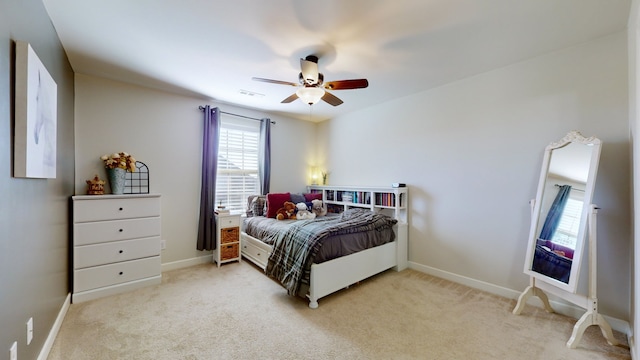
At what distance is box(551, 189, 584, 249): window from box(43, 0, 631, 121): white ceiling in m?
1.40

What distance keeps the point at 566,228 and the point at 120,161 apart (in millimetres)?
4522

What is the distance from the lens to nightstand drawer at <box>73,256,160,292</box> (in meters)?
2.40

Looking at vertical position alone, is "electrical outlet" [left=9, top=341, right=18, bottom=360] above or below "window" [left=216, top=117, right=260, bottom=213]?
below

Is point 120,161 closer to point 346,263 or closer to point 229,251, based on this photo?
point 229,251

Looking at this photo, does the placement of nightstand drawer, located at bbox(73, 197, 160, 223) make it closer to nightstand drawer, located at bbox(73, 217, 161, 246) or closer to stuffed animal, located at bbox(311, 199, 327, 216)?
nightstand drawer, located at bbox(73, 217, 161, 246)

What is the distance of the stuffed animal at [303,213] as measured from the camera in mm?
3510

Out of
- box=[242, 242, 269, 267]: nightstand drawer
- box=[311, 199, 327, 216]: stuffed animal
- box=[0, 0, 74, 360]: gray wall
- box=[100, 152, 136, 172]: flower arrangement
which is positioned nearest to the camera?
box=[0, 0, 74, 360]: gray wall

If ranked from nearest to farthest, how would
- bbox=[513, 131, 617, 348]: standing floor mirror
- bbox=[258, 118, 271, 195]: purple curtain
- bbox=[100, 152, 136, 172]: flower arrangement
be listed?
1. bbox=[513, 131, 617, 348]: standing floor mirror
2. bbox=[100, 152, 136, 172]: flower arrangement
3. bbox=[258, 118, 271, 195]: purple curtain

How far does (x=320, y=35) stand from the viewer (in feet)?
6.59

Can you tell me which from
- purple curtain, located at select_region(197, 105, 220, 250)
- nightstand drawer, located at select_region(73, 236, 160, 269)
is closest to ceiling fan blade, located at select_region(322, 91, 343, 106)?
purple curtain, located at select_region(197, 105, 220, 250)

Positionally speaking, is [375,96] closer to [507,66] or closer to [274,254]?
[507,66]

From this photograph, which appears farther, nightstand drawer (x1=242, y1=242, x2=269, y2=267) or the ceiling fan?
nightstand drawer (x1=242, y1=242, x2=269, y2=267)

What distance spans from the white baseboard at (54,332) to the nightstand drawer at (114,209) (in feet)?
2.49

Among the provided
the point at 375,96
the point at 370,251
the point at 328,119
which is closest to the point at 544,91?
the point at 375,96
